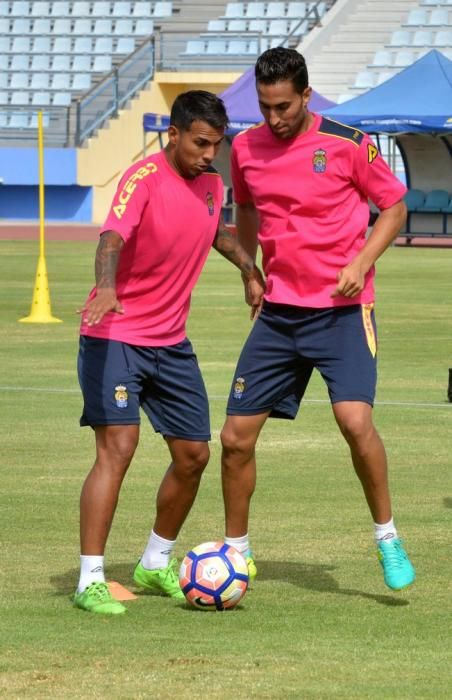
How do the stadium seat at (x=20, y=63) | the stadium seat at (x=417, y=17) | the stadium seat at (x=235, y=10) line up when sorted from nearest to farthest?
1. the stadium seat at (x=417, y=17)
2. the stadium seat at (x=235, y=10)
3. the stadium seat at (x=20, y=63)

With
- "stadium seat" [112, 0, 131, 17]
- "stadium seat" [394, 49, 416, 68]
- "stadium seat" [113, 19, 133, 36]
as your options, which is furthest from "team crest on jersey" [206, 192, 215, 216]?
"stadium seat" [112, 0, 131, 17]

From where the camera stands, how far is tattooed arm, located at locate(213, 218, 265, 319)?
665 centimetres

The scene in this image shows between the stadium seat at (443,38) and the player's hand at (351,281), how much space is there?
132 feet

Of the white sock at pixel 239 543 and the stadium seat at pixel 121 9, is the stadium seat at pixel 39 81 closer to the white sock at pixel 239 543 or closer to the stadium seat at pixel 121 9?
the stadium seat at pixel 121 9

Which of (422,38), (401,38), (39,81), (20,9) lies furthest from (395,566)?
(20,9)

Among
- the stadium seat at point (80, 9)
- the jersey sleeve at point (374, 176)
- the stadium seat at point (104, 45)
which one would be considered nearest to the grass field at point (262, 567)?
the jersey sleeve at point (374, 176)

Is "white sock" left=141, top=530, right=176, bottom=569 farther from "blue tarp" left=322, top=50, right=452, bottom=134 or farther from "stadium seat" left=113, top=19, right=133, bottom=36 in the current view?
"stadium seat" left=113, top=19, right=133, bottom=36

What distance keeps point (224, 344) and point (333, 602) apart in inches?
422

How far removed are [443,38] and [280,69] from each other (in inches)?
1587

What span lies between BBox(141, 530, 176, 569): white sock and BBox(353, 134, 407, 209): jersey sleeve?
1.64 m

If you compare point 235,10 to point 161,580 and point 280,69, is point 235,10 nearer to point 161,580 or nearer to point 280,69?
A: point 280,69

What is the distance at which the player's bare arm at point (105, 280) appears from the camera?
593 cm

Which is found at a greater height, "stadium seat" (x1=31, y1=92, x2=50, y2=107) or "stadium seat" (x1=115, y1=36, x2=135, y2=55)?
"stadium seat" (x1=115, y1=36, x2=135, y2=55)

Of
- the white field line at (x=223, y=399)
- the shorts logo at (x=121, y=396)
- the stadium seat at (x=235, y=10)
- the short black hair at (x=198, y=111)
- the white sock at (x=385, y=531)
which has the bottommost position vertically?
the white field line at (x=223, y=399)
